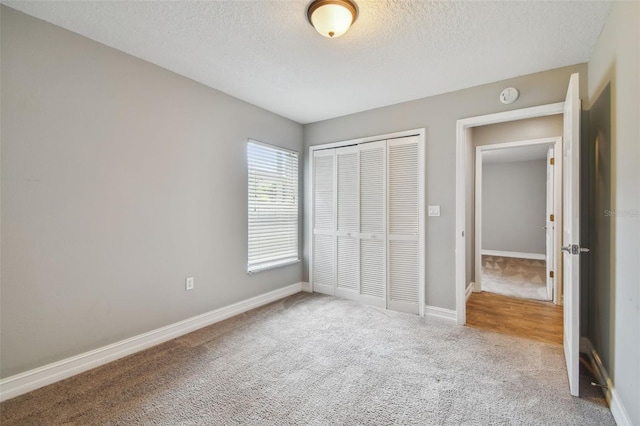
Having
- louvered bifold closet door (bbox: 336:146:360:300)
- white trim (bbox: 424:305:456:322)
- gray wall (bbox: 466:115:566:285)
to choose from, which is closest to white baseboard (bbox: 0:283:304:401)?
louvered bifold closet door (bbox: 336:146:360:300)

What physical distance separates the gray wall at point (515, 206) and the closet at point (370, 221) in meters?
5.41

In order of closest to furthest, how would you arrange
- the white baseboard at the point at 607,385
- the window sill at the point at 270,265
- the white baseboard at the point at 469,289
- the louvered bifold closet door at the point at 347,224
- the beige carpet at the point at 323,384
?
the white baseboard at the point at 607,385 < the beige carpet at the point at 323,384 < the window sill at the point at 270,265 < the louvered bifold closet door at the point at 347,224 < the white baseboard at the point at 469,289

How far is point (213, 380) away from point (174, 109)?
2.36 metres

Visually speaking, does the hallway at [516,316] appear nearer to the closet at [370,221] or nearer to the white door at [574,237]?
the closet at [370,221]

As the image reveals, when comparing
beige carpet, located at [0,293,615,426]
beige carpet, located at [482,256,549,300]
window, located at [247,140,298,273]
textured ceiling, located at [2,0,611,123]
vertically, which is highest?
textured ceiling, located at [2,0,611,123]

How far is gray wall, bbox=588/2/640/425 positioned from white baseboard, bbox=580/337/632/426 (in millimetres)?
43

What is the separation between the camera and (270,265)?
12.1ft

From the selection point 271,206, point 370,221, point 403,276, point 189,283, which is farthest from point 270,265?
point 403,276

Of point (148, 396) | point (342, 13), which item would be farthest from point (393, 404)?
point (342, 13)

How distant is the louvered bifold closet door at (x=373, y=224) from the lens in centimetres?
355

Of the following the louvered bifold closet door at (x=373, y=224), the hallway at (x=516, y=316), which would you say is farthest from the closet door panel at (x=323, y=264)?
the hallway at (x=516, y=316)

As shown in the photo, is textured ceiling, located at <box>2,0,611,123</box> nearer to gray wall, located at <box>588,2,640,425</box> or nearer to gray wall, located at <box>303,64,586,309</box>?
gray wall, located at <box>303,64,586,309</box>

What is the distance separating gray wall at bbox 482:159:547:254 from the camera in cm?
694

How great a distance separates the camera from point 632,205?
150 cm
